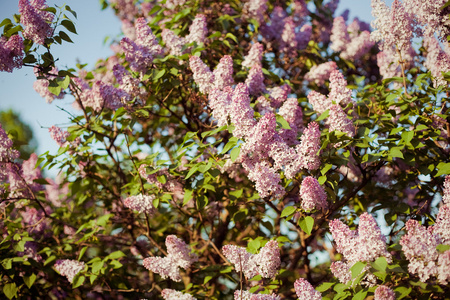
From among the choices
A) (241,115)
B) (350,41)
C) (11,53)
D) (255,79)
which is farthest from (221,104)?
(350,41)

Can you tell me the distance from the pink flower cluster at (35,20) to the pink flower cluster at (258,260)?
7.52 ft

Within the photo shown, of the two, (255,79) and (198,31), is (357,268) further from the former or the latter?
(198,31)

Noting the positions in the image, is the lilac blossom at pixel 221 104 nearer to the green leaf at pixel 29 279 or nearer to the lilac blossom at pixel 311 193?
the lilac blossom at pixel 311 193

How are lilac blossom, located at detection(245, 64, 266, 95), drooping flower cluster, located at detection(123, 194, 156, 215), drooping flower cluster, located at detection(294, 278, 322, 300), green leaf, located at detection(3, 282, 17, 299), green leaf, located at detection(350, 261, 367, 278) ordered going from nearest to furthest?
1. green leaf, located at detection(350, 261, 367, 278)
2. drooping flower cluster, located at detection(294, 278, 322, 300)
3. drooping flower cluster, located at detection(123, 194, 156, 215)
4. lilac blossom, located at detection(245, 64, 266, 95)
5. green leaf, located at detection(3, 282, 17, 299)

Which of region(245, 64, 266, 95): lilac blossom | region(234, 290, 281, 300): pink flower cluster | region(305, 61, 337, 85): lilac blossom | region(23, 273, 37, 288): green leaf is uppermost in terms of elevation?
region(305, 61, 337, 85): lilac blossom

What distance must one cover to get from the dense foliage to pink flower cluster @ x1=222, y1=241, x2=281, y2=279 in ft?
0.03

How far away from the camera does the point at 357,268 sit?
7.66 ft

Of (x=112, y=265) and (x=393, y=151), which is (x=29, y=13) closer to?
(x=112, y=265)

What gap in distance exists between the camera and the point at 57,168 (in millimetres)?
4078

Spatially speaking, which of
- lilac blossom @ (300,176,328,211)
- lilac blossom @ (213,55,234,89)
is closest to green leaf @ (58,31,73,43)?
lilac blossom @ (213,55,234,89)

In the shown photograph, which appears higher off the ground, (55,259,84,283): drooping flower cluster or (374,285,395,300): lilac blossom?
(374,285,395,300): lilac blossom

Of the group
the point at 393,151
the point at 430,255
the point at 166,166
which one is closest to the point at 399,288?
the point at 430,255

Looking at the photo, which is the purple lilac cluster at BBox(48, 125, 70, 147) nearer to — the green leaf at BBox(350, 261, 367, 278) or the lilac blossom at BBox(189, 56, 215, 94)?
the lilac blossom at BBox(189, 56, 215, 94)

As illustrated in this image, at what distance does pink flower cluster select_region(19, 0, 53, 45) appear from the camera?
313 centimetres
